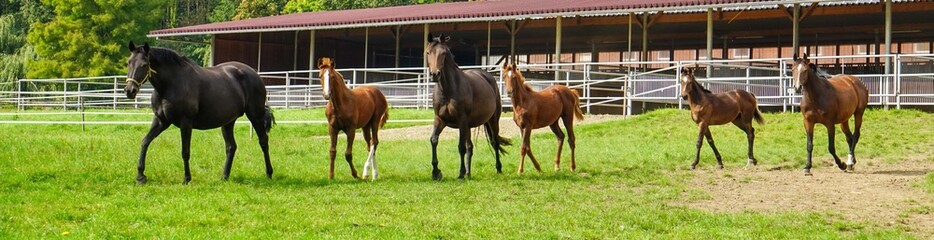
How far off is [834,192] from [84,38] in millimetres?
40512

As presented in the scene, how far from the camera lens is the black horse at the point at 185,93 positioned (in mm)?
11586

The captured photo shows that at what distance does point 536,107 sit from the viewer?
14547mm

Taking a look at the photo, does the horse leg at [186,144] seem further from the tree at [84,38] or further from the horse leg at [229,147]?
the tree at [84,38]

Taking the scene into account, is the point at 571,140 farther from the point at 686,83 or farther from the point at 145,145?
the point at 145,145

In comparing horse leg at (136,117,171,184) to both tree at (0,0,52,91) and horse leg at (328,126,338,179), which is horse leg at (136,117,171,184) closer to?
horse leg at (328,126,338,179)

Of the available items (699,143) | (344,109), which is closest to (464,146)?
(344,109)

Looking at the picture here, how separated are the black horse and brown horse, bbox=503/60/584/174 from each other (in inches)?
126

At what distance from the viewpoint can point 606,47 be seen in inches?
1444

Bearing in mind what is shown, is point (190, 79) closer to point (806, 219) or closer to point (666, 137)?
point (806, 219)

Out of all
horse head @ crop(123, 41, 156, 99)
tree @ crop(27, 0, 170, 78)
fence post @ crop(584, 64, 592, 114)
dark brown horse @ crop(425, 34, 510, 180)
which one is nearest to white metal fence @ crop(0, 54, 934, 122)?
fence post @ crop(584, 64, 592, 114)

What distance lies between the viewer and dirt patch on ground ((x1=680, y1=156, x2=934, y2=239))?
9.82 meters

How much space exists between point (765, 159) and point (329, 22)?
19074mm

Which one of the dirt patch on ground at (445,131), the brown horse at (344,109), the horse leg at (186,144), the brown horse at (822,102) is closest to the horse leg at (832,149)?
the brown horse at (822,102)

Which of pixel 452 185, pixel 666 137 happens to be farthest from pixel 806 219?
pixel 666 137
